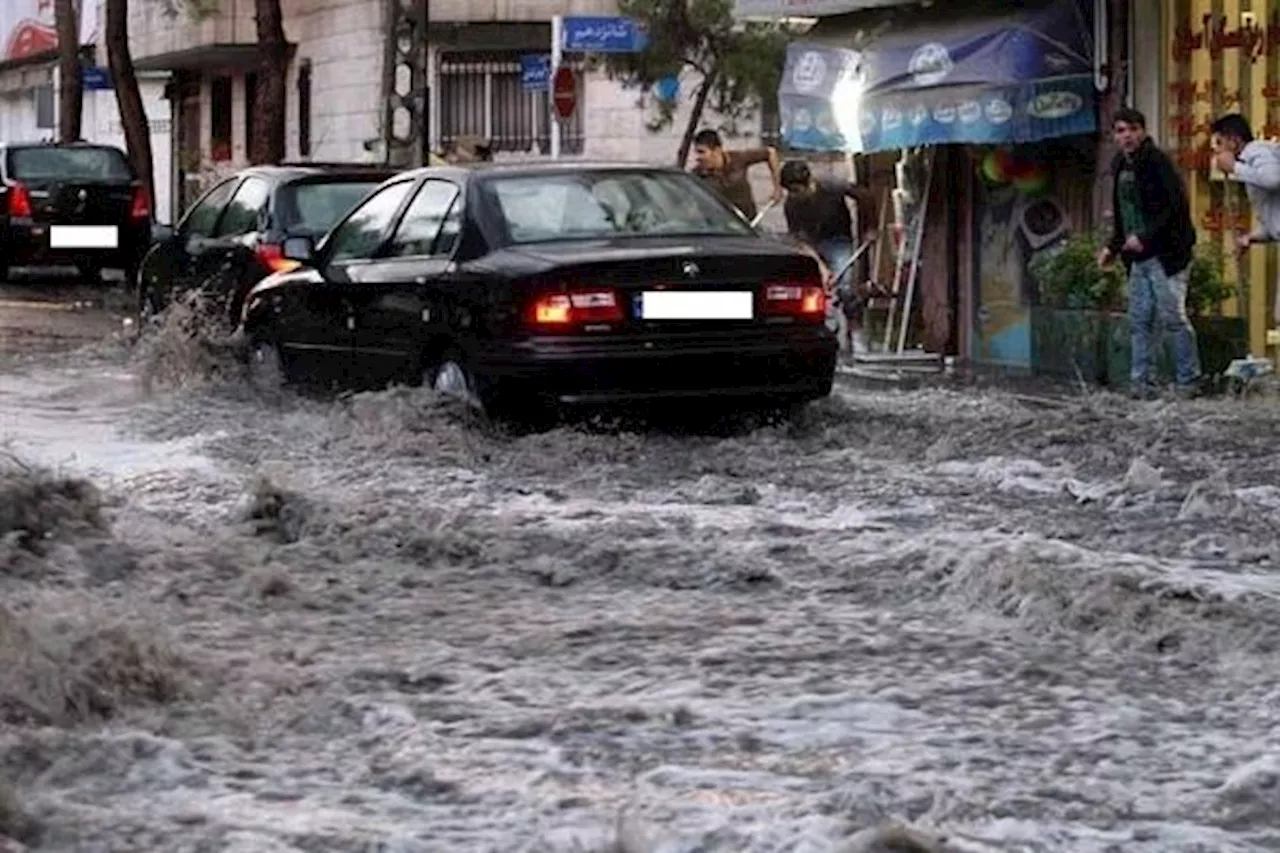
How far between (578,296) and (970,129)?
6869mm

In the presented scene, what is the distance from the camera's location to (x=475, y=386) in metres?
12.0

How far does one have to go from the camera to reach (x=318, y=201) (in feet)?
55.3

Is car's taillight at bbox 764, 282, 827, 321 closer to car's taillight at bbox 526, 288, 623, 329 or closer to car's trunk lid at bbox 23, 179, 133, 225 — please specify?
car's taillight at bbox 526, 288, 623, 329

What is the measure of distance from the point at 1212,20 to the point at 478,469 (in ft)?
23.9

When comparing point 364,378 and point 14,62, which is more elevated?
point 14,62

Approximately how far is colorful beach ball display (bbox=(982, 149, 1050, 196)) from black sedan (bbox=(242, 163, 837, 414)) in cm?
620

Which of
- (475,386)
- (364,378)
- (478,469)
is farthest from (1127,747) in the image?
(364,378)

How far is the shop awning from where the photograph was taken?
1755cm

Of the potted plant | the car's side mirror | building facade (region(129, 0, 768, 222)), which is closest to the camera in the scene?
the car's side mirror

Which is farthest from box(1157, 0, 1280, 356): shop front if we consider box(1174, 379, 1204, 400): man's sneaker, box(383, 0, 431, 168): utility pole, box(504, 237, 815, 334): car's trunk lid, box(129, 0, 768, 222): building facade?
box(129, 0, 768, 222): building facade

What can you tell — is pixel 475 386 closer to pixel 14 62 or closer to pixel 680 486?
pixel 680 486

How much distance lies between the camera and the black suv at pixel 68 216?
29.9 metres

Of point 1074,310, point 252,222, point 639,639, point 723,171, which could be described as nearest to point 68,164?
point 723,171

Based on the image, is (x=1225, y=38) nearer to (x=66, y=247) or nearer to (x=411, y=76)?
(x=411, y=76)
